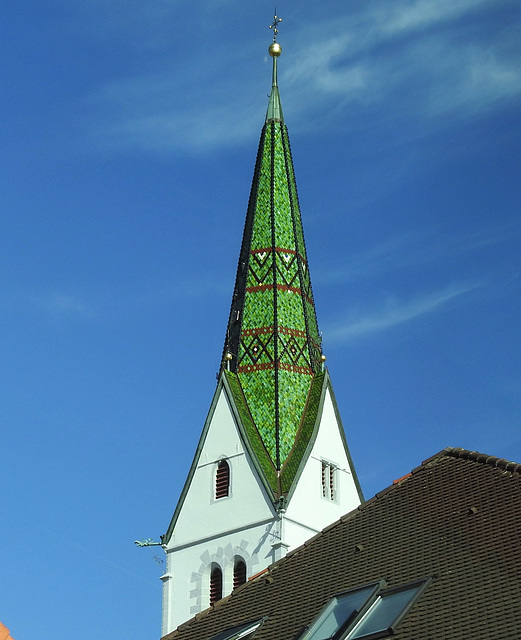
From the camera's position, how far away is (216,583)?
33.0m

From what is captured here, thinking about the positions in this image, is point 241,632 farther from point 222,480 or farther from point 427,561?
point 222,480

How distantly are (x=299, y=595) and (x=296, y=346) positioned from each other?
73.3 ft

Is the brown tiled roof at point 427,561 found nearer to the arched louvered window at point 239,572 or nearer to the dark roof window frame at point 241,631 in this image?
the dark roof window frame at point 241,631

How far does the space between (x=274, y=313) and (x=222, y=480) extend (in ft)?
16.1

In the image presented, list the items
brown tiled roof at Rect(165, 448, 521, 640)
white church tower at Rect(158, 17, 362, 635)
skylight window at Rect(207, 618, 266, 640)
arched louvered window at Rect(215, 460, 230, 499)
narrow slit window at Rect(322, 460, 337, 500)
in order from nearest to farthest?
1. brown tiled roof at Rect(165, 448, 521, 640)
2. skylight window at Rect(207, 618, 266, 640)
3. white church tower at Rect(158, 17, 362, 635)
4. arched louvered window at Rect(215, 460, 230, 499)
5. narrow slit window at Rect(322, 460, 337, 500)

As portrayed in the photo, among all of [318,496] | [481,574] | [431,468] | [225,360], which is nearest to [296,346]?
[225,360]

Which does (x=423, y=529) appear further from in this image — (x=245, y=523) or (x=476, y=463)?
(x=245, y=523)

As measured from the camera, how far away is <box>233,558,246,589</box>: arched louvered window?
32.5 m

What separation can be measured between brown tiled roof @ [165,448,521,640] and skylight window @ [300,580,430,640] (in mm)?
132

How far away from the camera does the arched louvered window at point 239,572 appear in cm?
3250

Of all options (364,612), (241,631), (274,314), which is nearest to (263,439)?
(274,314)

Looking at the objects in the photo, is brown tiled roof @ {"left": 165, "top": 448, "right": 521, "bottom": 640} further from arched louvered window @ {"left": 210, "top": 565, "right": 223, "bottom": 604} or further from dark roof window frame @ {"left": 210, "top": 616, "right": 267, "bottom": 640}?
arched louvered window @ {"left": 210, "top": 565, "right": 223, "bottom": 604}

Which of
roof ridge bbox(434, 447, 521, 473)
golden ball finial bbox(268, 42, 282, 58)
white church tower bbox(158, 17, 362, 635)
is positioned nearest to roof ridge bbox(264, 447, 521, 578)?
roof ridge bbox(434, 447, 521, 473)

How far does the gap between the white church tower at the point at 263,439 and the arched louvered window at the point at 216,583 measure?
0.02 meters
